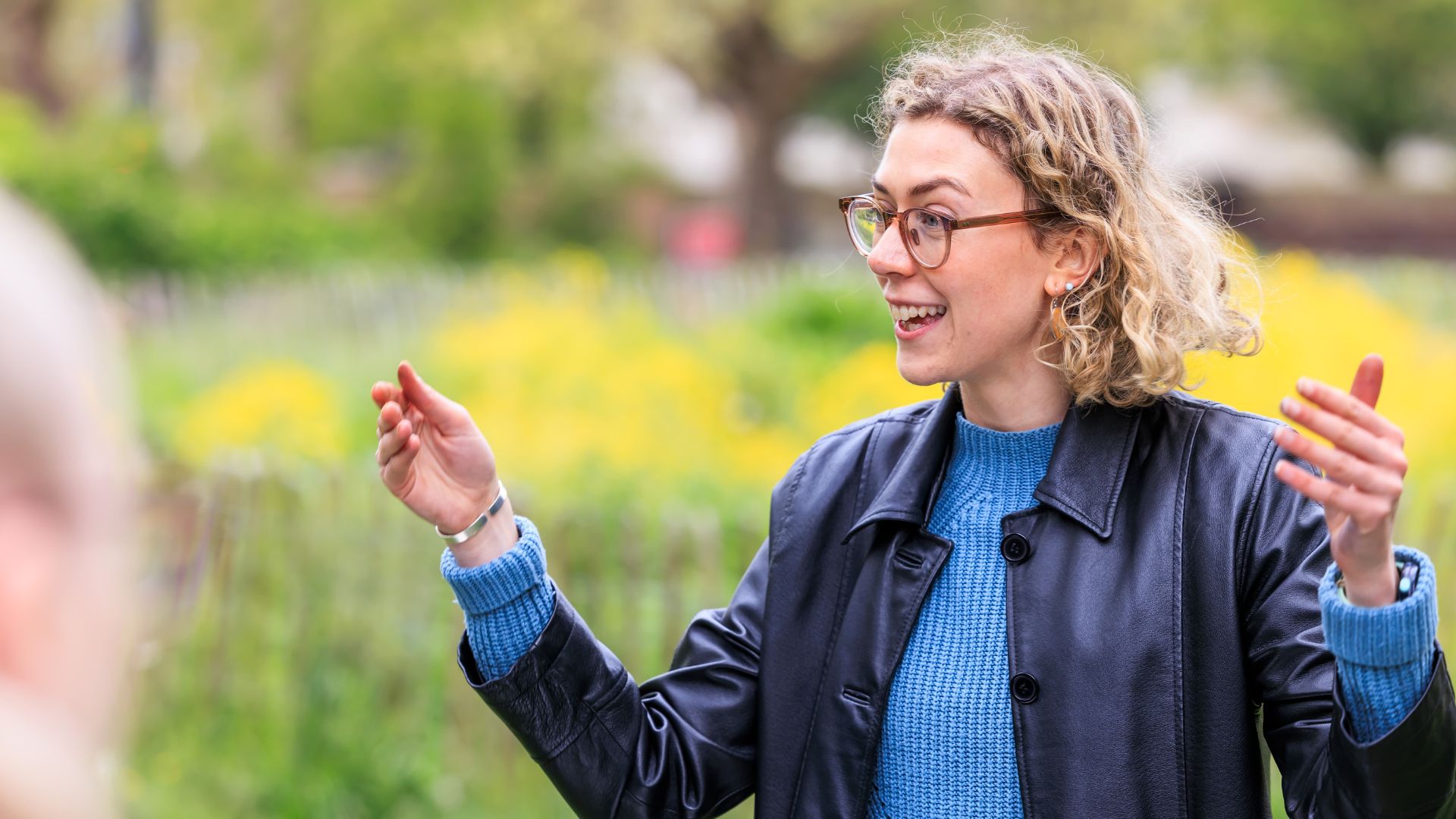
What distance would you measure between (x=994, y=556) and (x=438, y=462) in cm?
71

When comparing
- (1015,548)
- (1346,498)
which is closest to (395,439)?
(1015,548)

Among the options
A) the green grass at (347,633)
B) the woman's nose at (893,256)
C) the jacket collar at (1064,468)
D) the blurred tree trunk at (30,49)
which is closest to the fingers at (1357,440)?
the jacket collar at (1064,468)

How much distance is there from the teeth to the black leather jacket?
6.1 inches

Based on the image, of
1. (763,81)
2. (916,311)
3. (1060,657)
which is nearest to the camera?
(1060,657)

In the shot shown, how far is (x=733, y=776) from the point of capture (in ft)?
6.81

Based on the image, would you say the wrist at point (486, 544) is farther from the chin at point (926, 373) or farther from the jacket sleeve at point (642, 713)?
the chin at point (926, 373)

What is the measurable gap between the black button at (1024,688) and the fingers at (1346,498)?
44cm

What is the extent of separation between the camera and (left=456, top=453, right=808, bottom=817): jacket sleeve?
196cm

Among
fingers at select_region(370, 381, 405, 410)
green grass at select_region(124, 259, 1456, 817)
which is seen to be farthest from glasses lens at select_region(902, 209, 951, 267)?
green grass at select_region(124, 259, 1456, 817)

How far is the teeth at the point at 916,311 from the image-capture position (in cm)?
200

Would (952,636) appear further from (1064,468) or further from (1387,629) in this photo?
(1387,629)

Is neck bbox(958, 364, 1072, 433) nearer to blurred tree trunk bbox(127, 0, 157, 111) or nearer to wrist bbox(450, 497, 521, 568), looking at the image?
wrist bbox(450, 497, 521, 568)

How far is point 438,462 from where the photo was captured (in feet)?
6.40

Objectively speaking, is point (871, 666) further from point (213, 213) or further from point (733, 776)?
point (213, 213)
